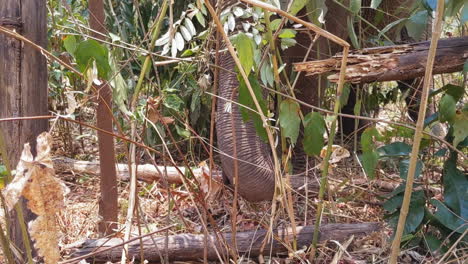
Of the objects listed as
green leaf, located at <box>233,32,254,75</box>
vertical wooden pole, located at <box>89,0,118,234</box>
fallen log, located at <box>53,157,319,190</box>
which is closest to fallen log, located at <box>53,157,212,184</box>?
fallen log, located at <box>53,157,319,190</box>

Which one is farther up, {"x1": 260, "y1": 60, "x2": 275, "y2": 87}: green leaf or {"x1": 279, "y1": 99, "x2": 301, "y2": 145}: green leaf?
{"x1": 260, "y1": 60, "x2": 275, "y2": 87}: green leaf

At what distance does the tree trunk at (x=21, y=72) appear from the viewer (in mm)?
1344

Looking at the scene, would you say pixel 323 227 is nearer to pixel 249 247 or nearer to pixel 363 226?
pixel 363 226

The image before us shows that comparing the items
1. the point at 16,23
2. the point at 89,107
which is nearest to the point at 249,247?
the point at 16,23

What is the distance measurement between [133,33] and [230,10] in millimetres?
1545

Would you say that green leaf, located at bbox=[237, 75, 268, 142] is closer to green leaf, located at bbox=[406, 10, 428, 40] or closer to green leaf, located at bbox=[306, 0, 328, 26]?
green leaf, located at bbox=[306, 0, 328, 26]

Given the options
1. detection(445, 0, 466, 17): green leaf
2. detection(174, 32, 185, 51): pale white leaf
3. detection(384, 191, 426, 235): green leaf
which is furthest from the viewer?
detection(174, 32, 185, 51): pale white leaf

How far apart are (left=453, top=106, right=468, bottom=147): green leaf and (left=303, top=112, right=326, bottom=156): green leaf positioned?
37 cm

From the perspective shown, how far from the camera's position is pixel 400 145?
1702mm

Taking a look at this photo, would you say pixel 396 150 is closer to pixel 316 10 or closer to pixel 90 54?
pixel 316 10

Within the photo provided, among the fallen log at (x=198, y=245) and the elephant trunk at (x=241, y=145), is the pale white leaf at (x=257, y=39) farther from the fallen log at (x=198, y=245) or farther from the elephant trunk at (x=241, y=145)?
the fallen log at (x=198, y=245)

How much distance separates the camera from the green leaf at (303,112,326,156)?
1362 millimetres

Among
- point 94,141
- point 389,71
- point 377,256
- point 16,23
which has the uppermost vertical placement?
point 16,23

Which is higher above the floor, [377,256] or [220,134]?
[220,134]
